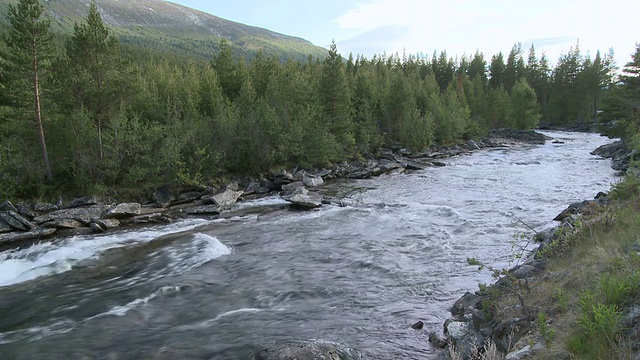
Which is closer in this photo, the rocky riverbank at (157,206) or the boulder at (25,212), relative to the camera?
the rocky riverbank at (157,206)

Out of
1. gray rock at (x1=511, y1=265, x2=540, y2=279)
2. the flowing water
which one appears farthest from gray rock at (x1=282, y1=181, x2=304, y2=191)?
gray rock at (x1=511, y1=265, x2=540, y2=279)

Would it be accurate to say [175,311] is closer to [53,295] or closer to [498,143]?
[53,295]

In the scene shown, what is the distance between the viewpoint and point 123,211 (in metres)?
23.6

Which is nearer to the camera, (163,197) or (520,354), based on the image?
(520,354)

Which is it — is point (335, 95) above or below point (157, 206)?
above

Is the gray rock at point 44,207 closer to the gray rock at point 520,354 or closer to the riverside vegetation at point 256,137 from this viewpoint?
the riverside vegetation at point 256,137

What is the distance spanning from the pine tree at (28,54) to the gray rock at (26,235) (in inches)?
313

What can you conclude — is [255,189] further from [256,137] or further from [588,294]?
[588,294]

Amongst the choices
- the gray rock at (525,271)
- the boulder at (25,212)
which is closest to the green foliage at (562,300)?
the gray rock at (525,271)

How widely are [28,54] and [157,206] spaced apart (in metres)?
13.0

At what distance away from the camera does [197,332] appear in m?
10.2

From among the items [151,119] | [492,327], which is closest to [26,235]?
[151,119]

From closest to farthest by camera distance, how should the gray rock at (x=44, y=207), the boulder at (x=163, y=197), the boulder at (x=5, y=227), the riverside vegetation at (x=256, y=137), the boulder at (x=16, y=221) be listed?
the riverside vegetation at (x=256, y=137), the boulder at (x=5, y=227), the boulder at (x=16, y=221), the gray rock at (x=44, y=207), the boulder at (x=163, y=197)

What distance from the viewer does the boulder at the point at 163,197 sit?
26.8 metres
